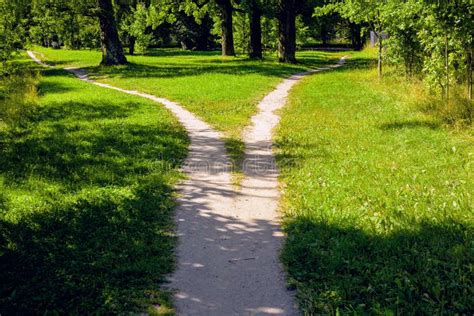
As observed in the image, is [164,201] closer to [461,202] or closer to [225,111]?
[461,202]

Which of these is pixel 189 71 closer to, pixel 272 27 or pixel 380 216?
pixel 272 27

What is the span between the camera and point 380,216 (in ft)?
22.0

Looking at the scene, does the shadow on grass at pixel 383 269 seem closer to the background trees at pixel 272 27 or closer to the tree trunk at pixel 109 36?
the background trees at pixel 272 27

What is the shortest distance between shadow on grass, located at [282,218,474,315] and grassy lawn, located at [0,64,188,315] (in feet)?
5.90

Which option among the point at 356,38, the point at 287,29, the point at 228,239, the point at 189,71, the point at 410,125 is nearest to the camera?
the point at 228,239

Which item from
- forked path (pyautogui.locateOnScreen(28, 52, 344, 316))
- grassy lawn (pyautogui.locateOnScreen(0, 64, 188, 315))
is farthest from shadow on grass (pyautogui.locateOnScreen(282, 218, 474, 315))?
grassy lawn (pyautogui.locateOnScreen(0, 64, 188, 315))

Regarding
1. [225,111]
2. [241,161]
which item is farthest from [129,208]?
[225,111]

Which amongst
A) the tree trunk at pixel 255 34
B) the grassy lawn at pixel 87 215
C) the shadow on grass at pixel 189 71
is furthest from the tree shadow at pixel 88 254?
the tree trunk at pixel 255 34

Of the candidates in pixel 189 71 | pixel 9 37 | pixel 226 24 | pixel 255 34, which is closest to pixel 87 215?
pixel 9 37

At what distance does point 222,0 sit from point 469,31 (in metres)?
26.4

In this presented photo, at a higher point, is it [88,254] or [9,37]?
[9,37]

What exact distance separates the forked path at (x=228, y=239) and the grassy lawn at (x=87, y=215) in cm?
29

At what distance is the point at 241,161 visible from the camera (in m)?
10.3

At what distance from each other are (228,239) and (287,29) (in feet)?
83.8
